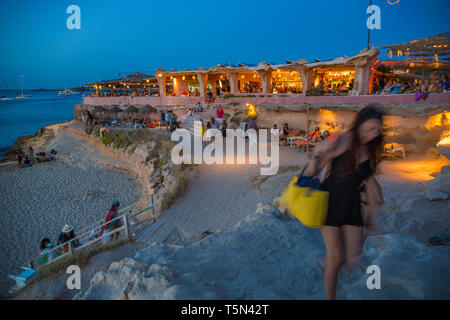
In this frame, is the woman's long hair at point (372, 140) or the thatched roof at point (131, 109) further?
the thatched roof at point (131, 109)

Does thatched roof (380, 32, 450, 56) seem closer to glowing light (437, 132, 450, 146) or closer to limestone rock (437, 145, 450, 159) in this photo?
glowing light (437, 132, 450, 146)

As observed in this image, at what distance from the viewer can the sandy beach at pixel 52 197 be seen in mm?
10031

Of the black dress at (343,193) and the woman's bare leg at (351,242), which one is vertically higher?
the black dress at (343,193)

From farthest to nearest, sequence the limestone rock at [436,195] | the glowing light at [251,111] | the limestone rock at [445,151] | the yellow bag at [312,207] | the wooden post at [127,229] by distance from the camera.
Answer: the glowing light at [251,111] → the limestone rock at [445,151] → the wooden post at [127,229] → the limestone rock at [436,195] → the yellow bag at [312,207]

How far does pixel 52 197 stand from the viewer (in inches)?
555

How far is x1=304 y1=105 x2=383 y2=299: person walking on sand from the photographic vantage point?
7.09ft

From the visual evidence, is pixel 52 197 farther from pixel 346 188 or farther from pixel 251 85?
pixel 251 85

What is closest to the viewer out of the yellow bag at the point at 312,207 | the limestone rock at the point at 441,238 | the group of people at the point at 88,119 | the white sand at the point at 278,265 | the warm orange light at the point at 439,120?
the yellow bag at the point at 312,207

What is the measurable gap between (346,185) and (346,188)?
3cm

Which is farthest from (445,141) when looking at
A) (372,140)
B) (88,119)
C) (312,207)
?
(88,119)

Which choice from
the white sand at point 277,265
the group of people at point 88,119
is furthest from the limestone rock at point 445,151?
the group of people at point 88,119

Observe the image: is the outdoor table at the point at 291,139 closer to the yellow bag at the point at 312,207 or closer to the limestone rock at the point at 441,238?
the limestone rock at the point at 441,238
